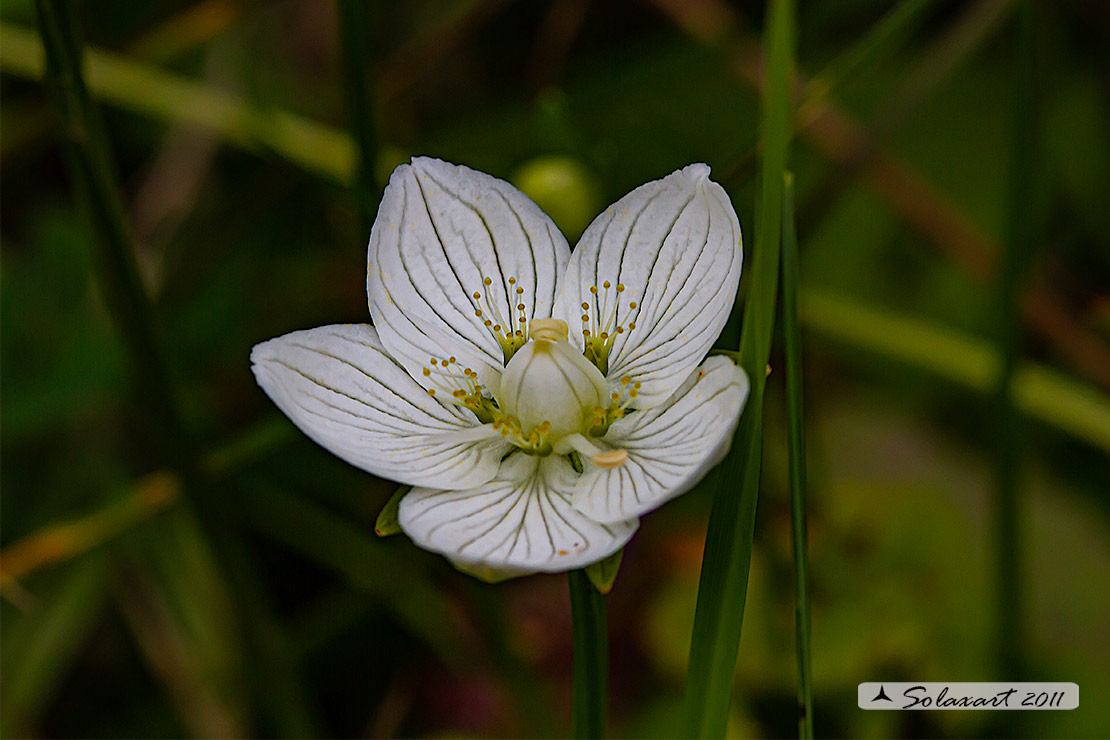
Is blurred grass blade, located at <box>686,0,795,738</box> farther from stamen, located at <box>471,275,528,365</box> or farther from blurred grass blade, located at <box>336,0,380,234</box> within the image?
blurred grass blade, located at <box>336,0,380,234</box>

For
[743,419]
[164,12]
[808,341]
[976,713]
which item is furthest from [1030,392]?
[164,12]

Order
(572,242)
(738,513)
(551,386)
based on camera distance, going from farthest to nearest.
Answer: (572,242) → (551,386) → (738,513)

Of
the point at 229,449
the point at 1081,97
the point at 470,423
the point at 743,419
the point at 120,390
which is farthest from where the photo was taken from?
the point at 1081,97

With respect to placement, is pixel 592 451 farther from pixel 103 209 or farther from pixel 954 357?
pixel 954 357

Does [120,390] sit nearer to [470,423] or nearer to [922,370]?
[470,423]

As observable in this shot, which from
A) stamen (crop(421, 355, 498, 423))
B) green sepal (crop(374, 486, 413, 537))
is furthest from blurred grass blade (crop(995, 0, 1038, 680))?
green sepal (crop(374, 486, 413, 537))

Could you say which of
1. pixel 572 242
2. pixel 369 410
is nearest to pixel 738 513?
pixel 369 410
